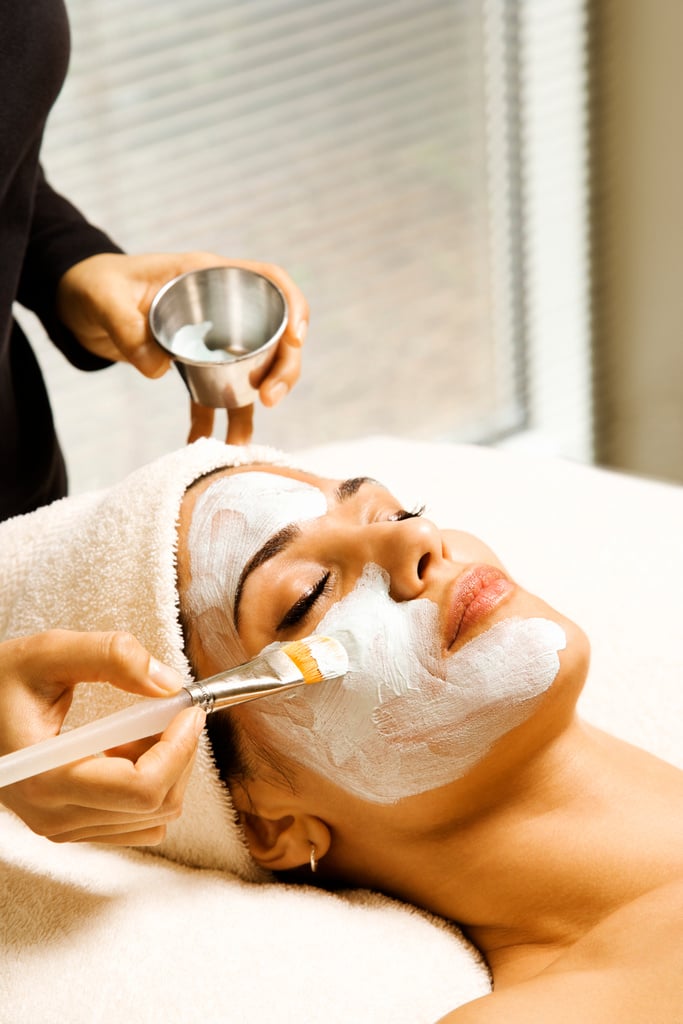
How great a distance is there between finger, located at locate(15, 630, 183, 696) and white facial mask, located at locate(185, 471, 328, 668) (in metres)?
0.23

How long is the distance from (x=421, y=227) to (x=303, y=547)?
180cm

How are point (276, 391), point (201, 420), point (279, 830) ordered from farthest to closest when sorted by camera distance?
point (201, 420) < point (276, 391) < point (279, 830)

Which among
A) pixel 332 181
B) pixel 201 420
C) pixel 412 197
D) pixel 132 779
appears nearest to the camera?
pixel 132 779

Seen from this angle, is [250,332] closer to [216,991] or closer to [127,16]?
[216,991]

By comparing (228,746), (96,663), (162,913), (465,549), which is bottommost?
(162,913)

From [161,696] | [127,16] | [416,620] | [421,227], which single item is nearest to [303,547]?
[416,620]

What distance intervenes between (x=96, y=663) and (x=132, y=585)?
287mm

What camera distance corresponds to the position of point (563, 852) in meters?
1.11

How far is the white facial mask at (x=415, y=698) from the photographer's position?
1075mm

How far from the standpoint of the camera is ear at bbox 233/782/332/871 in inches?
45.5

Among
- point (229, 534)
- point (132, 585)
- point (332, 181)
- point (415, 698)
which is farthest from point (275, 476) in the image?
point (332, 181)

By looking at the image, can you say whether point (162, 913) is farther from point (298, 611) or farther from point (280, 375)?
point (280, 375)

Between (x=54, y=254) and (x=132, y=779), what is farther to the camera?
(x=54, y=254)

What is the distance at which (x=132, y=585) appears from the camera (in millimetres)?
1153
